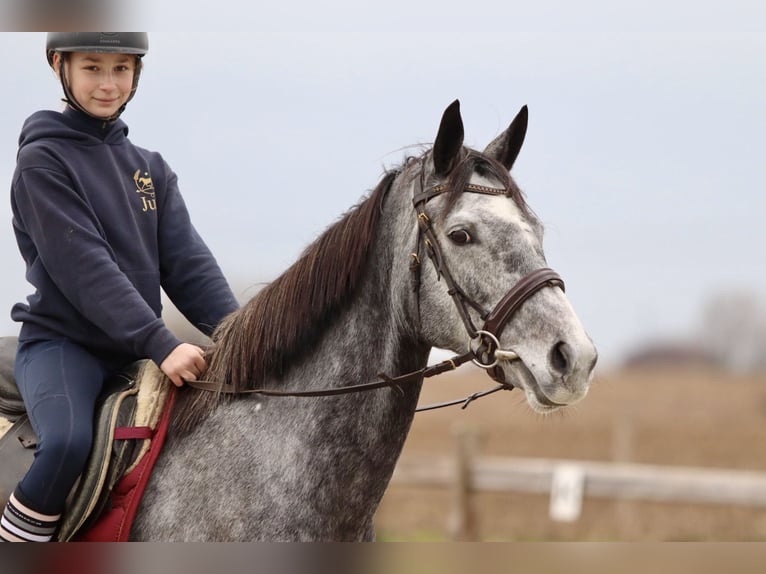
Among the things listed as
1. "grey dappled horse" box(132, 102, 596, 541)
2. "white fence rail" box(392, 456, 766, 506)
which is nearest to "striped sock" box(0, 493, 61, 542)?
"grey dappled horse" box(132, 102, 596, 541)

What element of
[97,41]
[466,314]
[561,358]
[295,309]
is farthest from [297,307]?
[97,41]

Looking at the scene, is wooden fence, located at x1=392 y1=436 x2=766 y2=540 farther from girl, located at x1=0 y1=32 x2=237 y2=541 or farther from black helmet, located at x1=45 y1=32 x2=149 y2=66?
black helmet, located at x1=45 y1=32 x2=149 y2=66

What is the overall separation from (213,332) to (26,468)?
3.21ft

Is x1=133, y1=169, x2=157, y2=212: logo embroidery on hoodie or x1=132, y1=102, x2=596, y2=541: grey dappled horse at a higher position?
x1=133, y1=169, x2=157, y2=212: logo embroidery on hoodie

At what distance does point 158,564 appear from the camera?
131 inches

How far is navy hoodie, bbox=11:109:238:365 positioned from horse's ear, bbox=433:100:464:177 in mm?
1306

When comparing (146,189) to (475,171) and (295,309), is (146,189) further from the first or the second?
(475,171)

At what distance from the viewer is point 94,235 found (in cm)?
381

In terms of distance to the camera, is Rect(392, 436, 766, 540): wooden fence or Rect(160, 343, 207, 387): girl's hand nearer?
Rect(160, 343, 207, 387): girl's hand

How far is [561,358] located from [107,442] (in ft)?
5.90

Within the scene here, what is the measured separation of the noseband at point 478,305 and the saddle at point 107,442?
122 cm

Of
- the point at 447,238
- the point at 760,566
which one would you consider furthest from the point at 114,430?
the point at 760,566

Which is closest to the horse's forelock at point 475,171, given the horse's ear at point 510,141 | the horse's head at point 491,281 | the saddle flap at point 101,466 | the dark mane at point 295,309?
the horse's head at point 491,281

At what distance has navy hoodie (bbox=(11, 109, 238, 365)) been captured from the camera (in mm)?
3758
